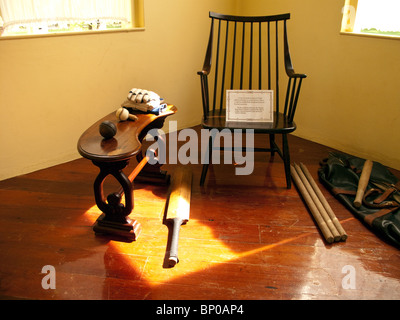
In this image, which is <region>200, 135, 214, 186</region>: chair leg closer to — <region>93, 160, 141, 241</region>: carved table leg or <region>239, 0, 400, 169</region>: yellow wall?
<region>93, 160, 141, 241</region>: carved table leg

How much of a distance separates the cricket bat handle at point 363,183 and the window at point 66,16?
2.02 meters

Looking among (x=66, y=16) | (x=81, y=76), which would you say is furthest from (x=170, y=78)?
(x=66, y=16)

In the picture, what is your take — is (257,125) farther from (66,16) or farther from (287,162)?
(66,16)

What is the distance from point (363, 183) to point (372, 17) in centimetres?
132

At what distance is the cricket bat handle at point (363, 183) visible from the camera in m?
2.13

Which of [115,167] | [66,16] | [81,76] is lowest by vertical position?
[115,167]

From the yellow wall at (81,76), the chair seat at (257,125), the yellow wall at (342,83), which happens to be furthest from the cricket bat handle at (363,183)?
the yellow wall at (81,76)

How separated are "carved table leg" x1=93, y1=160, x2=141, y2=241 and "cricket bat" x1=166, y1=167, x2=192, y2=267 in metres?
0.20

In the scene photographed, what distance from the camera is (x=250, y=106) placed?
2.33 m

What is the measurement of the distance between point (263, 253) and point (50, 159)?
1.75m

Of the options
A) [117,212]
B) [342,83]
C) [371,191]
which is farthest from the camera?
[342,83]

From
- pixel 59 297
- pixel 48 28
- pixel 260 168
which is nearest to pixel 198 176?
pixel 260 168

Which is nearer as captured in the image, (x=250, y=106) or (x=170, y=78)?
(x=250, y=106)

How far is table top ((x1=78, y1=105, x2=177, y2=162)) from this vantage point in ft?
5.43
